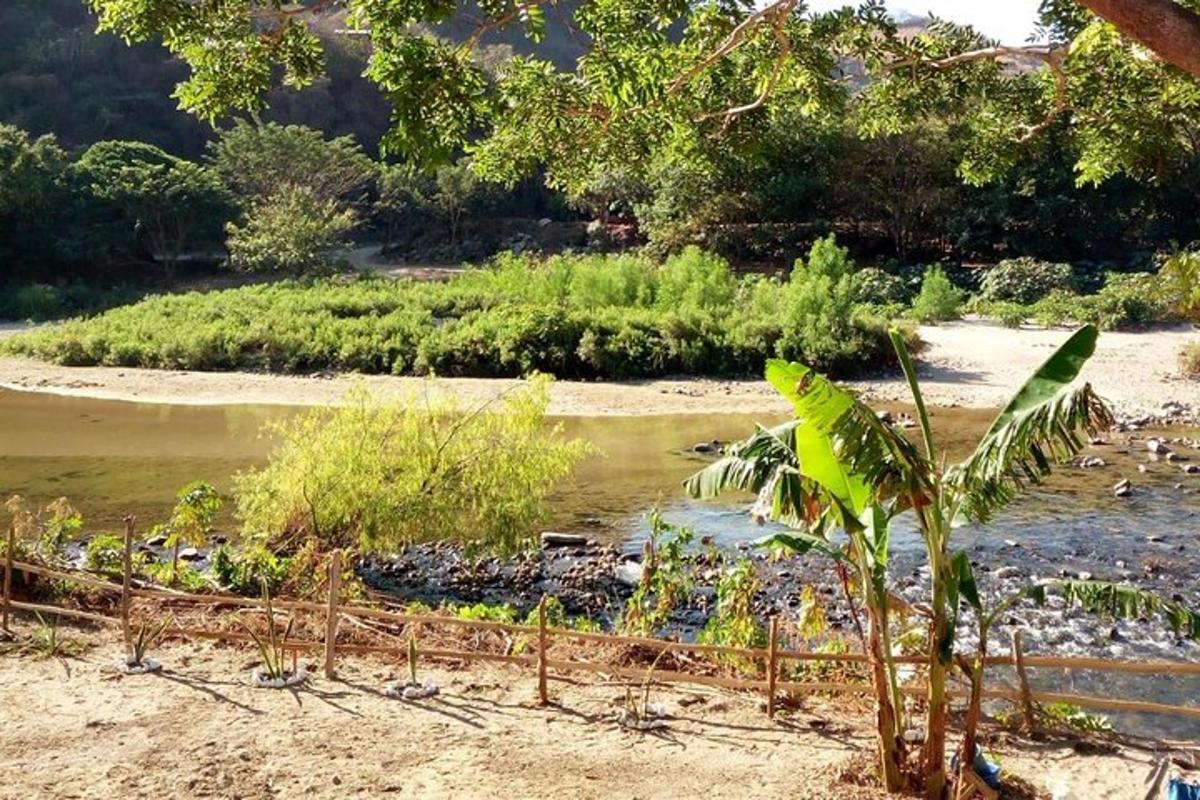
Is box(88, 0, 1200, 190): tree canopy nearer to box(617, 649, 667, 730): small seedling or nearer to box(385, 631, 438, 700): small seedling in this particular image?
box(385, 631, 438, 700): small seedling

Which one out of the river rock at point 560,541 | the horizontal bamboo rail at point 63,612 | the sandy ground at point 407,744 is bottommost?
the river rock at point 560,541

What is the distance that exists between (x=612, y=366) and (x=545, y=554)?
13949mm

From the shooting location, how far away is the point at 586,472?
17.1 m

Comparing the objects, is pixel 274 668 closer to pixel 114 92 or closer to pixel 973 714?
pixel 973 714

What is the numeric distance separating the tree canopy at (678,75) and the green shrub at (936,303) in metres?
21.4

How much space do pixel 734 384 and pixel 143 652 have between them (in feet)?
61.9

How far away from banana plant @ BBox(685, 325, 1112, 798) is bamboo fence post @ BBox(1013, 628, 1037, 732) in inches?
47.4

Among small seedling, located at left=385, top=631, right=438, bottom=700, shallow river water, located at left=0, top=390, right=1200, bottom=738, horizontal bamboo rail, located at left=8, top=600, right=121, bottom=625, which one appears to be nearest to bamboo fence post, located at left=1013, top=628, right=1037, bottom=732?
shallow river water, located at left=0, top=390, right=1200, bottom=738

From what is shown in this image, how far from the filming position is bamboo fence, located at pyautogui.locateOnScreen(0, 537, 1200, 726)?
620 centimetres

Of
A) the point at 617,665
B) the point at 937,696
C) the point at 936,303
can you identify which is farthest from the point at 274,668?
the point at 936,303

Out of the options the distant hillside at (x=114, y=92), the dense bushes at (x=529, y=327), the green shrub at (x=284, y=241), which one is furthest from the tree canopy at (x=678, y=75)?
the distant hillside at (x=114, y=92)

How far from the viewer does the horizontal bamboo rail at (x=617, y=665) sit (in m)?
6.17

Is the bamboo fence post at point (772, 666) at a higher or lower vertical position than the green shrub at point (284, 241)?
lower

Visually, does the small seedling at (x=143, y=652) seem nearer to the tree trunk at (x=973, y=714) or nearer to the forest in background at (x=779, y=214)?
the tree trunk at (x=973, y=714)
